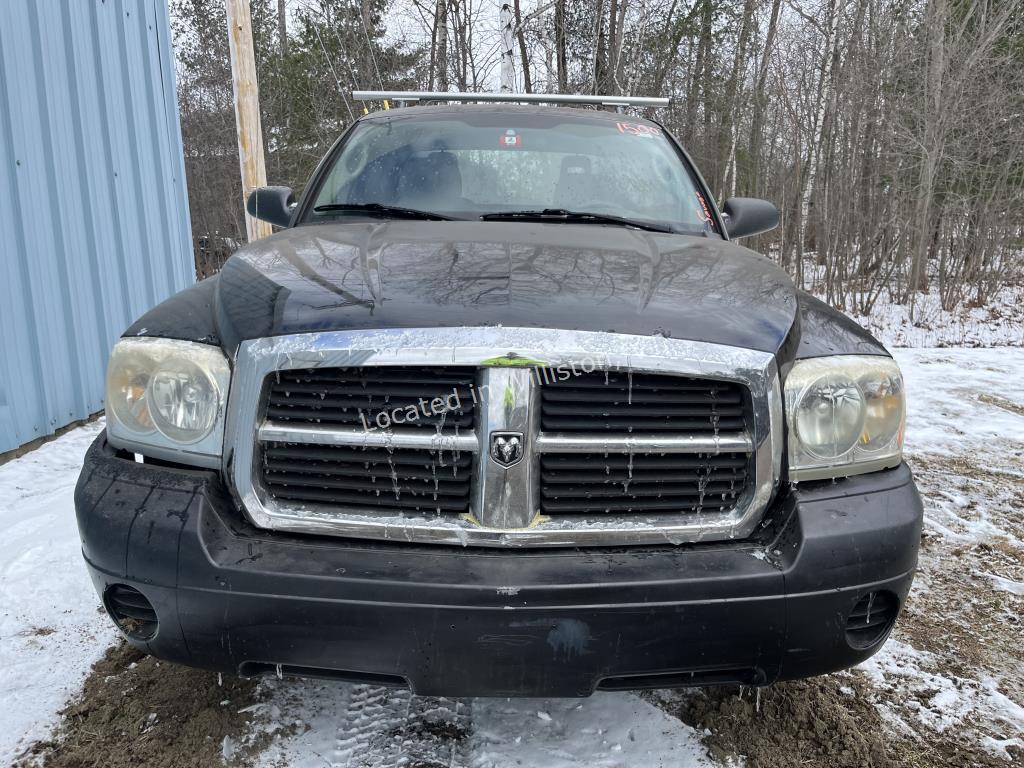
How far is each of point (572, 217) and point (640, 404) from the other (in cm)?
121

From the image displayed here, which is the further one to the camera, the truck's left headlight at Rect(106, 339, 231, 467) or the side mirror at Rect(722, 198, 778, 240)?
A: the side mirror at Rect(722, 198, 778, 240)

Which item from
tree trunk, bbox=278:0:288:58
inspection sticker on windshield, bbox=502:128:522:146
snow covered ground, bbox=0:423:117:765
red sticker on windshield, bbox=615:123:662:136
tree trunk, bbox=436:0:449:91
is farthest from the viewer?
tree trunk, bbox=278:0:288:58

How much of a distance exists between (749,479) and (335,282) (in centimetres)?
113

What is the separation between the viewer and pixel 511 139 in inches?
123

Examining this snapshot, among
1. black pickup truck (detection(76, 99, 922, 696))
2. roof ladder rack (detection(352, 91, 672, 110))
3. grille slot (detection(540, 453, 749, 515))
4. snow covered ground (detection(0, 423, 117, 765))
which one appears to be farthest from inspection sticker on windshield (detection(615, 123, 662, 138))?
snow covered ground (detection(0, 423, 117, 765))

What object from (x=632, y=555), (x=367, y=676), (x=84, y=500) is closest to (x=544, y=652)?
(x=632, y=555)

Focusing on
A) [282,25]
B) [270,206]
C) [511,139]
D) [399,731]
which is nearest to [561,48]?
[282,25]

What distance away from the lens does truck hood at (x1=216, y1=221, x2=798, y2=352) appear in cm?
163

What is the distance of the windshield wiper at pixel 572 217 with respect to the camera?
2617mm

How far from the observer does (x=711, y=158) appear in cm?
1664

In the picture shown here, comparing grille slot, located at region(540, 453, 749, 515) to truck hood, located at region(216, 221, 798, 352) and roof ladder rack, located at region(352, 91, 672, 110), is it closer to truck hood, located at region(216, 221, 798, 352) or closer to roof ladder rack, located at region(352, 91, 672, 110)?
truck hood, located at region(216, 221, 798, 352)

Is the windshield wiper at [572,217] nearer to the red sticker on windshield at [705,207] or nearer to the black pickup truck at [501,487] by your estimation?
the red sticker on windshield at [705,207]

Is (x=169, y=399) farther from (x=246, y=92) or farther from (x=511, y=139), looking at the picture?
(x=246, y=92)

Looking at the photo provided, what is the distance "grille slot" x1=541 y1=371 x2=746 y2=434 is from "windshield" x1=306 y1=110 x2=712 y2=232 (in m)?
1.23
